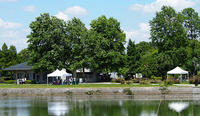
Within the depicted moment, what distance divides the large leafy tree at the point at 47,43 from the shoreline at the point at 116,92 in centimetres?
1334

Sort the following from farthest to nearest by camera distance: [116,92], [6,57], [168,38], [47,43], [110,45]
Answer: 1. [6,57]
2. [168,38]
3. [110,45]
4. [47,43]
5. [116,92]

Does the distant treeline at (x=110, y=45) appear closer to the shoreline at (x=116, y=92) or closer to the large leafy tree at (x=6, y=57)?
the shoreline at (x=116, y=92)

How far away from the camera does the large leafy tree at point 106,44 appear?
64.8 m

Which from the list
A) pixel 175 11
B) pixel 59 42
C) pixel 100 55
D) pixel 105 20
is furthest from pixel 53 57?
pixel 175 11

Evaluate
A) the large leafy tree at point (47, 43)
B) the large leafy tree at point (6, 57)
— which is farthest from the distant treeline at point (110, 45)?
the large leafy tree at point (6, 57)

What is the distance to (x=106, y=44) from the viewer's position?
6688 centimetres

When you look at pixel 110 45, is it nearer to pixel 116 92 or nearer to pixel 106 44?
pixel 106 44

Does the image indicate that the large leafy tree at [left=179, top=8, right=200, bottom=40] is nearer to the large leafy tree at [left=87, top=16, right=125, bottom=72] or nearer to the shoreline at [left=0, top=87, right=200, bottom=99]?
the large leafy tree at [left=87, top=16, right=125, bottom=72]

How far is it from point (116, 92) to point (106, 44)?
23.2m

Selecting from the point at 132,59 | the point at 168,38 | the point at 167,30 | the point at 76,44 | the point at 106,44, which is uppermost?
the point at 167,30

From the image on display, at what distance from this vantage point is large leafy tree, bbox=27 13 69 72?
62.3 metres

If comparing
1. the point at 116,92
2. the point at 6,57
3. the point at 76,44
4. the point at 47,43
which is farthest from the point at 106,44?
the point at 6,57

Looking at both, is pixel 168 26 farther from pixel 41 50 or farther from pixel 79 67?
pixel 41 50

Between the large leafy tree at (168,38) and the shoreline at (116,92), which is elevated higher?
the large leafy tree at (168,38)
